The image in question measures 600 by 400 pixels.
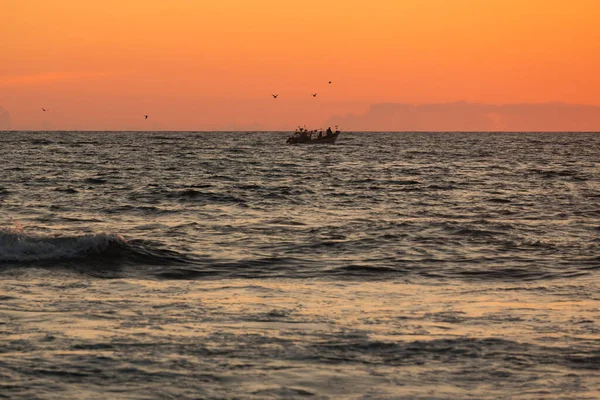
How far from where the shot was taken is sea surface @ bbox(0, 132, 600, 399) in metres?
11.1

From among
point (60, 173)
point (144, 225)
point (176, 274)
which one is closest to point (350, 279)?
point (176, 274)

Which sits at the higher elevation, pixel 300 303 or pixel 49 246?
pixel 300 303

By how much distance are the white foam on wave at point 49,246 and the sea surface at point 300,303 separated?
0.18ft

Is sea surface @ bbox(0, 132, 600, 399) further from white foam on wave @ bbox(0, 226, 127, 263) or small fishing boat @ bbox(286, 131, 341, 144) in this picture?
small fishing boat @ bbox(286, 131, 341, 144)

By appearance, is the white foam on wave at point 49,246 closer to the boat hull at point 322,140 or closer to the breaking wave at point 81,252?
the breaking wave at point 81,252

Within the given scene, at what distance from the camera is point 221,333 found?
43.5 ft

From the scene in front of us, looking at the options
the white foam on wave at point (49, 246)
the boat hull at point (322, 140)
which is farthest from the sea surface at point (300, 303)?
the boat hull at point (322, 140)

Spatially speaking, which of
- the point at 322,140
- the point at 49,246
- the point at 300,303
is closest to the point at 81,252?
the point at 49,246

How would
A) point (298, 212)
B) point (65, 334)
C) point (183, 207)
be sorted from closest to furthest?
1. point (65, 334)
2. point (298, 212)
3. point (183, 207)

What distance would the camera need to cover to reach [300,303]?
15922 millimetres

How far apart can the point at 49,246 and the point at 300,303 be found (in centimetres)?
997

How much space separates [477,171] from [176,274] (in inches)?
2120

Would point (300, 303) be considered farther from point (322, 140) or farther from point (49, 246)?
point (322, 140)

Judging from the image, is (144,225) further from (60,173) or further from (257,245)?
(60,173)
